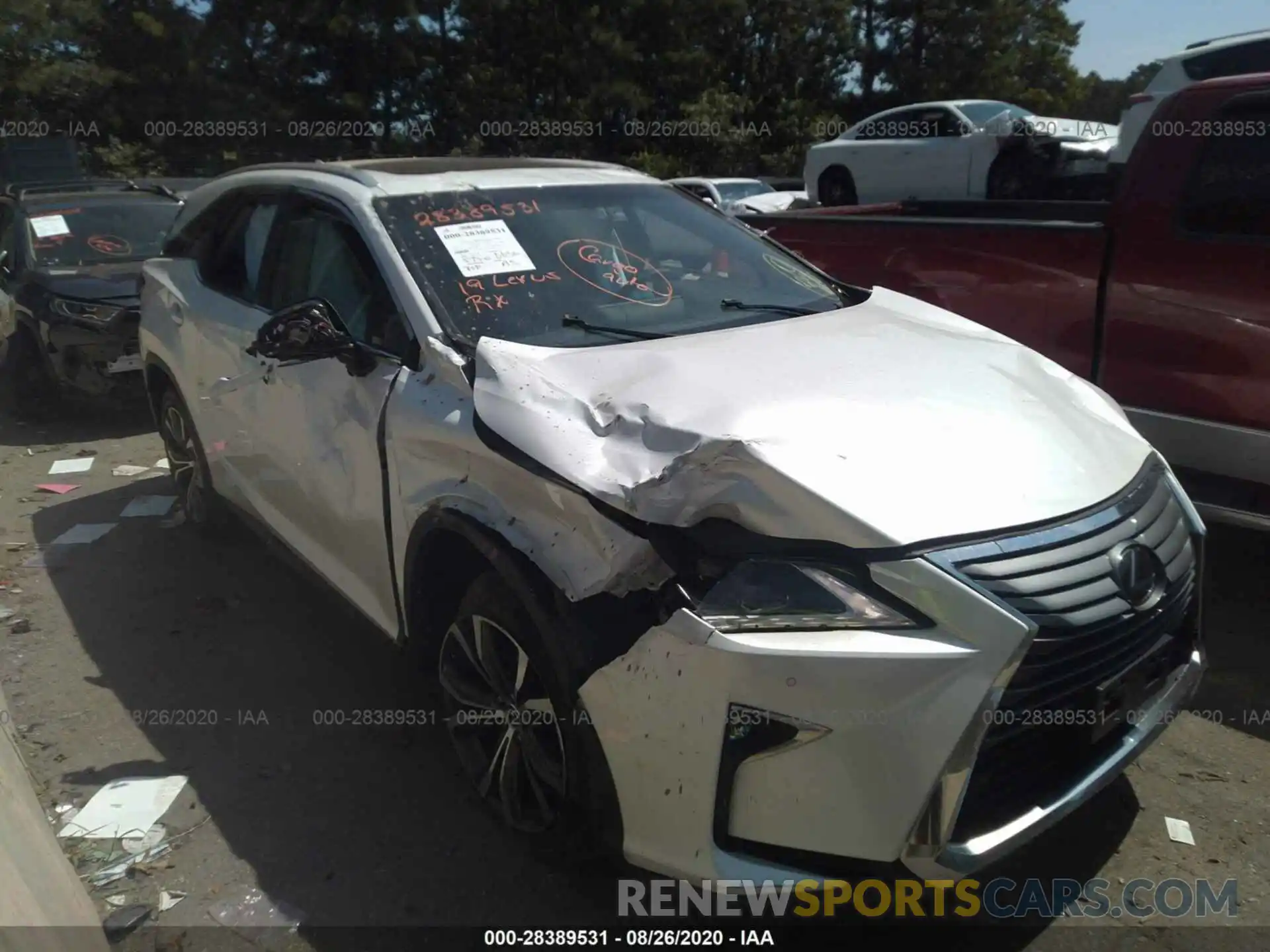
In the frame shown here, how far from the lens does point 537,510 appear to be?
2381mm

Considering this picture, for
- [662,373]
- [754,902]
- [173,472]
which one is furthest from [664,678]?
[173,472]

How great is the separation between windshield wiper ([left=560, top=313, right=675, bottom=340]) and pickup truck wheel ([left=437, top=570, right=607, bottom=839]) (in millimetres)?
846

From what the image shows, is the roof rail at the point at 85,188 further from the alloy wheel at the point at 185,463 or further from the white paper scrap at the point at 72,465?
the alloy wheel at the point at 185,463

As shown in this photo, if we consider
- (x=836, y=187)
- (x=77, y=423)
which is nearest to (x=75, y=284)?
(x=77, y=423)

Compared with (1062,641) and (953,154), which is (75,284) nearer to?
(1062,641)

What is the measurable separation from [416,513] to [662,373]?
781 mm

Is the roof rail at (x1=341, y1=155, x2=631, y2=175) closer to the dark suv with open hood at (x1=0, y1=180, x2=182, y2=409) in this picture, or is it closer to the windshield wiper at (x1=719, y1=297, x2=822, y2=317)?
the windshield wiper at (x1=719, y1=297, x2=822, y2=317)

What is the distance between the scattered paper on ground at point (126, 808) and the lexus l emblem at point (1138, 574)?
2.78 m

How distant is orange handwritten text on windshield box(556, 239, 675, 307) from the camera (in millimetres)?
3240

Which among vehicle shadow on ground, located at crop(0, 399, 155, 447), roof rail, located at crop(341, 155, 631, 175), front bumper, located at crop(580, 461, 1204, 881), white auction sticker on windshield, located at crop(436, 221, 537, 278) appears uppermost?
roof rail, located at crop(341, 155, 631, 175)

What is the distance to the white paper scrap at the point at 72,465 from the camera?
6625 millimetres

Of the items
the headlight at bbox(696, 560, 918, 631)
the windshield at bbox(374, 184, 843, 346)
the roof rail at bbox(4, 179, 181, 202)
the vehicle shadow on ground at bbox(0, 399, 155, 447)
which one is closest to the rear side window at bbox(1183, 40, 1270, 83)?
the windshield at bbox(374, 184, 843, 346)

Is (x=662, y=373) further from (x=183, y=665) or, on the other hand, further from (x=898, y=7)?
(x=898, y=7)

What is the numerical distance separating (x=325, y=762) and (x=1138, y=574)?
8.22 feet
